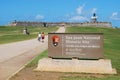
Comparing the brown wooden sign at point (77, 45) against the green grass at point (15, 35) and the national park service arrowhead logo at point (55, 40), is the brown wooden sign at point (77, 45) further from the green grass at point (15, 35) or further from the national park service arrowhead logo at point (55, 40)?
the green grass at point (15, 35)

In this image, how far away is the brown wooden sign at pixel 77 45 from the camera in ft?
47.9

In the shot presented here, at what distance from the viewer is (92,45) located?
14.6 meters

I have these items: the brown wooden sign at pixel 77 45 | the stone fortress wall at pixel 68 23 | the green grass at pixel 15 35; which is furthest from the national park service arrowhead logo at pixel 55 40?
the stone fortress wall at pixel 68 23

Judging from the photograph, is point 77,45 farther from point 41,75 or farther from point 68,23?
point 68,23

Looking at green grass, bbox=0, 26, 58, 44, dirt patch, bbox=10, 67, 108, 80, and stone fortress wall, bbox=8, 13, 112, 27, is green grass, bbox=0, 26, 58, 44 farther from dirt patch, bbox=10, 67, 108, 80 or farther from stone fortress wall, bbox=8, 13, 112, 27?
stone fortress wall, bbox=8, 13, 112, 27

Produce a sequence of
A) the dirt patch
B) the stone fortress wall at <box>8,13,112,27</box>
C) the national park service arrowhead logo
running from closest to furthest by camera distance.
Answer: the dirt patch → the national park service arrowhead logo → the stone fortress wall at <box>8,13,112,27</box>

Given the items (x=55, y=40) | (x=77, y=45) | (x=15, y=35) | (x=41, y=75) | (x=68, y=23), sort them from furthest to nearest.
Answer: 1. (x=68, y=23)
2. (x=15, y=35)
3. (x=55, y=40)
4. (x=77, y=45)
5. (x=41, y=75)

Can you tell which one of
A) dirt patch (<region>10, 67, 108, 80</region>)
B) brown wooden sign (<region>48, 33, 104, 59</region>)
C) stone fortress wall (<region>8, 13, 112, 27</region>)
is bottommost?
dirt patch (<region>10, 67, 108, 80</region>)

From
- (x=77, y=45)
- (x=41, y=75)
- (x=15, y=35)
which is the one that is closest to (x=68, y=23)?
(x=15, y=35)

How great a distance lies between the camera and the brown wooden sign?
575 inches

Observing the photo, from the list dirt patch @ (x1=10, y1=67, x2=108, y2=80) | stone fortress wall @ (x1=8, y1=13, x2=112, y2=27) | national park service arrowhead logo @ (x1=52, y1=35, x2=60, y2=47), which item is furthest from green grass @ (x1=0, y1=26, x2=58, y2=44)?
stone fortress wall @ (x1=8, y1=13, x2=112, y2=27)

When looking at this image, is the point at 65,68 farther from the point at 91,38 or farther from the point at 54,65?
the point at 91,38

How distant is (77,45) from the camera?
48.3 feet

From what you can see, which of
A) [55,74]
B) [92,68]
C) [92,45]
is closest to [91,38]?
[92,45]
